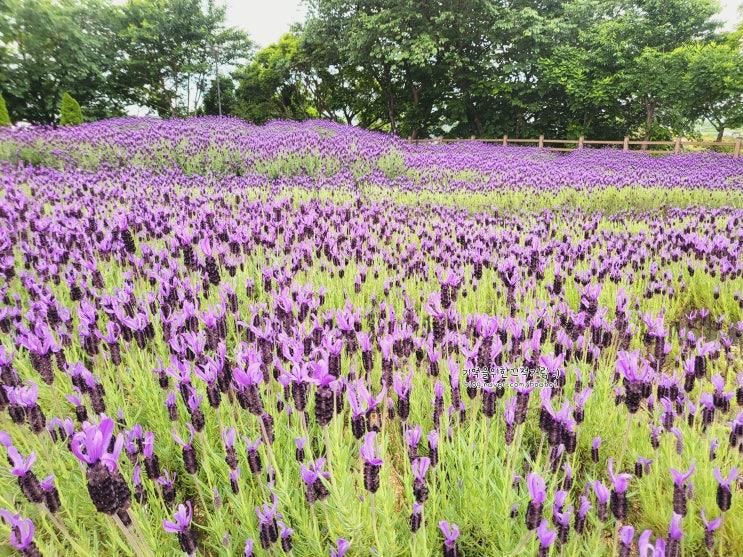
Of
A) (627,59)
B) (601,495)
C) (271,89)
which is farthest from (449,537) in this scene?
(271,89)

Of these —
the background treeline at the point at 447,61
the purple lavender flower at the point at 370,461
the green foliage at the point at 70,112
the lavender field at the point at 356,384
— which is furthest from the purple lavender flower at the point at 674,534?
the background treeline at the point at 447,61

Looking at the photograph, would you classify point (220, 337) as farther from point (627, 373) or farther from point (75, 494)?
point (627, 373)

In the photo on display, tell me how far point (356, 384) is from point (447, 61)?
31069 millimetres


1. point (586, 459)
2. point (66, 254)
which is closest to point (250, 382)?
point (586, 459)

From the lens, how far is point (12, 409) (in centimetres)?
143

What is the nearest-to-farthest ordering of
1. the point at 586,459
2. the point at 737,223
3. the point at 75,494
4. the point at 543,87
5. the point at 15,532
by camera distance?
the point at 15,532, the point at 75,494, the point at 586,459, the point at 737,223, the point at 543,87

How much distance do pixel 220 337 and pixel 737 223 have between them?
5628 millimetres

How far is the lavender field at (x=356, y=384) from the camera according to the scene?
4.58 feet

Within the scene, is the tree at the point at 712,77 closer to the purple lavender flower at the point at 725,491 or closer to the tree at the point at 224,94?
the tree at the point at 224,94

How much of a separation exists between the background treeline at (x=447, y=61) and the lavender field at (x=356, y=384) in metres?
25.8

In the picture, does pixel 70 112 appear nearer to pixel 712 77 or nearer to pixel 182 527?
pixel 182 527

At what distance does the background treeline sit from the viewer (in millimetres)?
27734

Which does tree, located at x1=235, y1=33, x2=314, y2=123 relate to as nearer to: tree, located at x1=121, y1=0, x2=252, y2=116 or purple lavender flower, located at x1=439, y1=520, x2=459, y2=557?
tree, located at x1=121, y1=0, x2=252, y2=116

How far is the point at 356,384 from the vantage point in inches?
61.2
